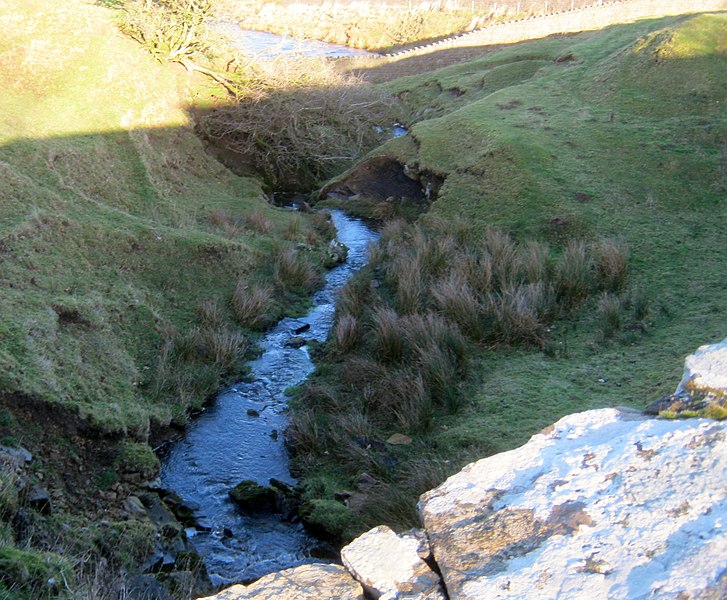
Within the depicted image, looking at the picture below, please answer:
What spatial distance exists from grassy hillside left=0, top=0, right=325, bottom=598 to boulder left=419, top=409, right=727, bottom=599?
1.75 metres

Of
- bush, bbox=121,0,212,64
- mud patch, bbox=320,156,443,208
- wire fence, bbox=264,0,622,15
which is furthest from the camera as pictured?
wire fence, bbox=264,0,622,15

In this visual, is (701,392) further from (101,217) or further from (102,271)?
(101,217)

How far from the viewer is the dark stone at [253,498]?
610 centimetres

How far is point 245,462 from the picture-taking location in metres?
6.77

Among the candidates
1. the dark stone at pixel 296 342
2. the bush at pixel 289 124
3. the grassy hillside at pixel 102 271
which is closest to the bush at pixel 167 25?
the grassy hillside at pixel 102 271

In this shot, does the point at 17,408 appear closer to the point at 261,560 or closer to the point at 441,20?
the point at 261,560

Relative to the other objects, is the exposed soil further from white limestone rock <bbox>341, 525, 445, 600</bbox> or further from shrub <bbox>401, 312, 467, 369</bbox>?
white limestone rock <bbox>341, 525, 445, 600</bbox>

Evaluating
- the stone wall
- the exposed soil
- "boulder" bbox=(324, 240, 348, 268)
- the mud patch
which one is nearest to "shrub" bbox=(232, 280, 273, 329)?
"boulder" bbox=(324, 240, 348, 268)

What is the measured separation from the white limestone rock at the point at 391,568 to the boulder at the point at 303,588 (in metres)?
0.06

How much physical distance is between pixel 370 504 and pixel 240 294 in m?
4.41

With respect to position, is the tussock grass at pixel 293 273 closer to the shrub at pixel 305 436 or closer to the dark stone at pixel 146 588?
the shrub at pixel 305 436

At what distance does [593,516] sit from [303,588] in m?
1.17

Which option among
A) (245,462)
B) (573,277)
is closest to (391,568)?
(245,462)

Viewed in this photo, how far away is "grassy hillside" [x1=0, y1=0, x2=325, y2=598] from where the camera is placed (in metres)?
5.69
